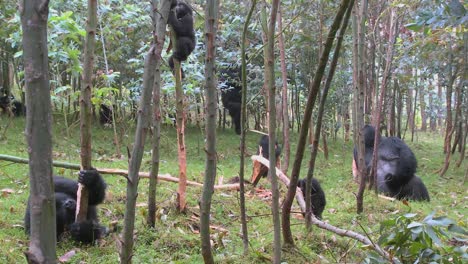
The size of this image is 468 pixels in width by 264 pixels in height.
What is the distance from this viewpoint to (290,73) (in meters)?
13.1

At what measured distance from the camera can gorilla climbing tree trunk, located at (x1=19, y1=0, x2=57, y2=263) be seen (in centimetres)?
148

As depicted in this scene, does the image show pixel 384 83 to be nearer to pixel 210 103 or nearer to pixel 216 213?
pixel 216 213

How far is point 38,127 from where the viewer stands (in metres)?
1.52

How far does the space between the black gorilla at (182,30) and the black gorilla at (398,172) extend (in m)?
3.89

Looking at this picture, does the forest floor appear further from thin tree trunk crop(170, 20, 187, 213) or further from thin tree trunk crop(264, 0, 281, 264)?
thin tree trunk crop(264, 0, 281, 264)

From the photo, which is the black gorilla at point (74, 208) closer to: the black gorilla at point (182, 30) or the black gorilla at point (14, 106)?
the black gorilla at point (182, 30)

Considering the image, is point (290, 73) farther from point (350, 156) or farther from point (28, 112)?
point (28, 112)

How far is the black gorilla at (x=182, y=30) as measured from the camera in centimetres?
472

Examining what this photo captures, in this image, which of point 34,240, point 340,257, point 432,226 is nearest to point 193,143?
point 340,257

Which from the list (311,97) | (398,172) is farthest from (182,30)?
(398,172)

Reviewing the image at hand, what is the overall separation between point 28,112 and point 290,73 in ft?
39.0

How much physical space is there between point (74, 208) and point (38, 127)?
3339mm

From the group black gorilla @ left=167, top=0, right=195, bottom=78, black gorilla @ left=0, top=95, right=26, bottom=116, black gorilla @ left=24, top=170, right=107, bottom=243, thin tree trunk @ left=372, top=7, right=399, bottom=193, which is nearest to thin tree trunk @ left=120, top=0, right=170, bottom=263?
black gorilla @ left=24, top=170, right=107, bottom=243

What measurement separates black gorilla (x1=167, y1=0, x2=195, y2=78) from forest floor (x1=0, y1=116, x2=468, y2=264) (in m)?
1.42
